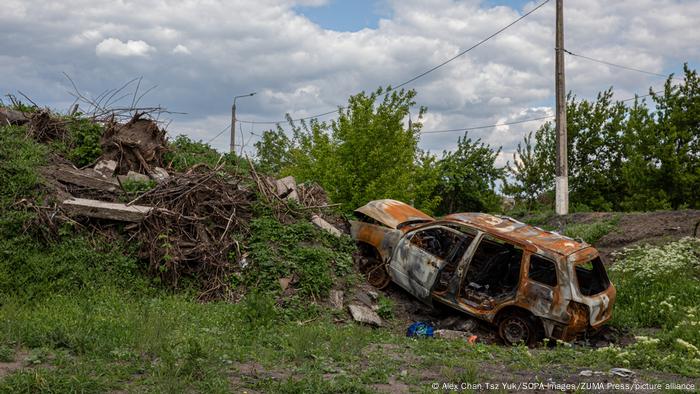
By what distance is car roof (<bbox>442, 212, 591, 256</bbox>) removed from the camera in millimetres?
10031

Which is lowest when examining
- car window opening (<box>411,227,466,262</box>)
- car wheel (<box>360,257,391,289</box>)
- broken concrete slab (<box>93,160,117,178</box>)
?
car wheel (<box>360,257,391,289</box>)

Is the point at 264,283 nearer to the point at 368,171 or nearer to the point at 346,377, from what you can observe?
the point at 346,377

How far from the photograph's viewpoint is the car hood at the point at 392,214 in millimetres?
12297

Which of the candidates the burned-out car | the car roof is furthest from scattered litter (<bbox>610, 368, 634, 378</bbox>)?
the car roof

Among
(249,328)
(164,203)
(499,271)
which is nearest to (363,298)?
(499,271)

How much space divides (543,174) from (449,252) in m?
21.8

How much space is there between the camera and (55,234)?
36.0 feet

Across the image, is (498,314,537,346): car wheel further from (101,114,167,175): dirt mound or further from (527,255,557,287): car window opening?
(101,114,167,175): dirt mound

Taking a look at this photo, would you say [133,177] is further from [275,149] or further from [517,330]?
[275,149]

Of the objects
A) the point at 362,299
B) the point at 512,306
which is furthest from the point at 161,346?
the point at 512,306

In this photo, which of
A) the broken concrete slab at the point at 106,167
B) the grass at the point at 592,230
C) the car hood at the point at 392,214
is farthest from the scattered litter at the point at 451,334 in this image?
the grass at the point at 592,230

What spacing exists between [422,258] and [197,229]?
4185 mm

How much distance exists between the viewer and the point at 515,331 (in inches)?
403

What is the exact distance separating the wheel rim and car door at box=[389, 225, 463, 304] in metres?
1.42
